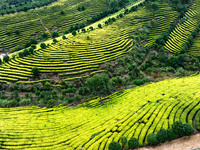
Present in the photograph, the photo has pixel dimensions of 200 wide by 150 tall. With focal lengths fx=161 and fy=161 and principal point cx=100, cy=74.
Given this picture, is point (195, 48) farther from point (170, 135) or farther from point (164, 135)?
point (164, 135)

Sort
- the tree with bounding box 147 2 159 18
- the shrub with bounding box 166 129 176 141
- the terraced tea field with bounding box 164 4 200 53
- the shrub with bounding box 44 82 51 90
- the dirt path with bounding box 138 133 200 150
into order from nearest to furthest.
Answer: the dirt path with bounding box 138 133 200 150
the shrub with bounding box 166 129 176 141
the shrub with bounding box 44 82 51 90
the terraced tea field with bounding box 164 4 200 53
the tree with bounding box 147 2 159 18

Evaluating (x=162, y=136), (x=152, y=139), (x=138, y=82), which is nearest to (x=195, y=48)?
(x=138, y=82)

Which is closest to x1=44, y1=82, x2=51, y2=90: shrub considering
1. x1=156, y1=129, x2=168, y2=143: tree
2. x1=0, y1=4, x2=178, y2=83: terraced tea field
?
x1=0, y1=4, x2=178, y2=83: terraced tea field

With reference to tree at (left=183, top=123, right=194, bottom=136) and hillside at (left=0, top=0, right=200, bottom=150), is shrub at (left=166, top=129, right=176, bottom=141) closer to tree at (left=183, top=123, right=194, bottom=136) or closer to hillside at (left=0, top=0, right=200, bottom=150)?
hillside at (left=0, top=0, right=200, bottom=150)

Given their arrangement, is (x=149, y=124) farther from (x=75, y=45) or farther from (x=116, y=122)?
(x=75, y=45)

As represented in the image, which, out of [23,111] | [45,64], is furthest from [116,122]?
[45,64]

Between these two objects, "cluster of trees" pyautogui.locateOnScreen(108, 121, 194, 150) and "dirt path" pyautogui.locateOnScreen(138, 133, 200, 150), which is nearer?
"cluster of trees" pyautogui.locateOnScreen(108, 121, 194, 150)

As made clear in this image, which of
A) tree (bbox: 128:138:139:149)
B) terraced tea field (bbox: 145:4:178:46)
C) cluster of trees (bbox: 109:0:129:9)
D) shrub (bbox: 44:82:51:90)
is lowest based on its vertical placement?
tree (bbox: 128:138:139:149)
